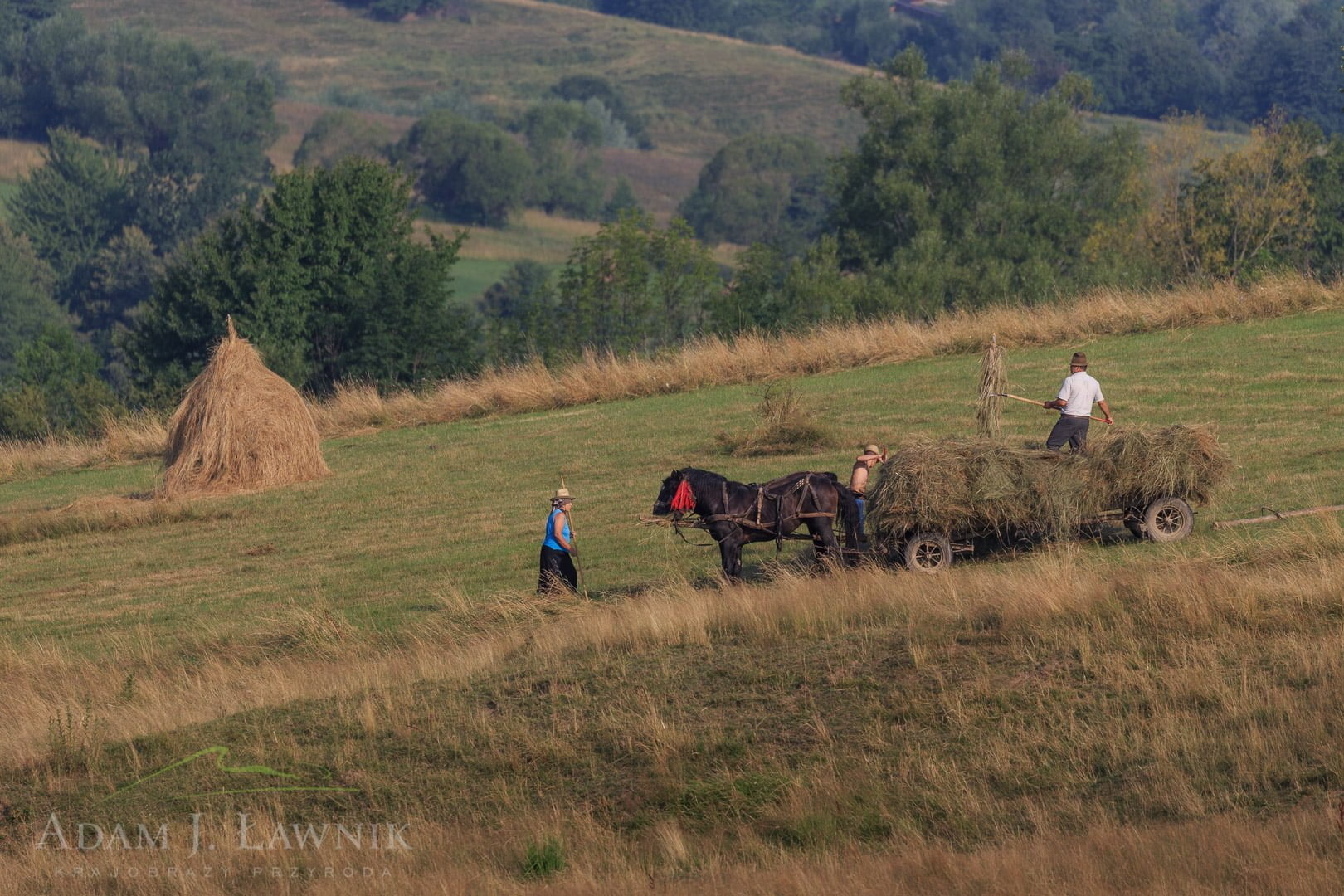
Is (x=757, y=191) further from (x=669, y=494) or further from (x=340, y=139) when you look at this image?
(x=669, y=494)

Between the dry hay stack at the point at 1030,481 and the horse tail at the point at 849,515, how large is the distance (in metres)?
0.43

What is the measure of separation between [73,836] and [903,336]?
92.7 ft

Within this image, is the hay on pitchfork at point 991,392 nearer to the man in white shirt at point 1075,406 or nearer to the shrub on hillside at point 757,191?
the man in white shirt at point 1075,406

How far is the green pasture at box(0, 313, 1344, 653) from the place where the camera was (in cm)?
2238

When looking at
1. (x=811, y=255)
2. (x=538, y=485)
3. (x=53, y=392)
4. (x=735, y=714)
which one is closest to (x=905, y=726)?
(x=735, y=714)

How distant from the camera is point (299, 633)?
19828mm

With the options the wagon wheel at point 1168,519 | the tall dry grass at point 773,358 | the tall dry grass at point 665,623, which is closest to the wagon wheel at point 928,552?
the tall dry grass at point 665,623

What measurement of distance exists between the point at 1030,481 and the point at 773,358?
855 inches

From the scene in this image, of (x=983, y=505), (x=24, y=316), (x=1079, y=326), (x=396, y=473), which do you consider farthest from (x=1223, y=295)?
(x=24, y=316)

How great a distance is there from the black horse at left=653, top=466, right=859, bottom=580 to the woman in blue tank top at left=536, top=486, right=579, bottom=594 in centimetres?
132

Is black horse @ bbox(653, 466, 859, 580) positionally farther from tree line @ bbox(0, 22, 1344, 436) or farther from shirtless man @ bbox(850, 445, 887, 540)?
tree line @ bbox(0, 22, 1344, 436)

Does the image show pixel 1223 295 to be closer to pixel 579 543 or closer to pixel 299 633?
pixel 579 543

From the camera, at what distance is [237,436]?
3238 cm

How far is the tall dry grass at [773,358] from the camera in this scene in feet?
125
